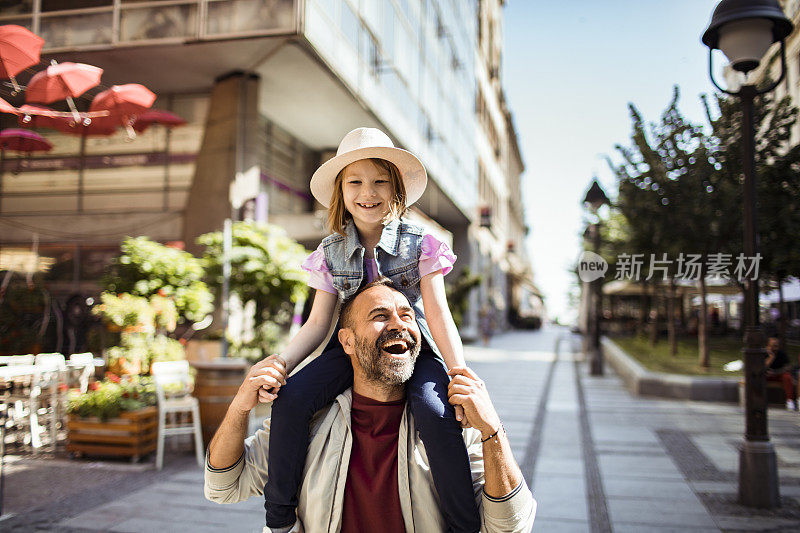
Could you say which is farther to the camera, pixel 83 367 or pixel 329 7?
pixel 329 7

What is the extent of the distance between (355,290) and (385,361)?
404 mm

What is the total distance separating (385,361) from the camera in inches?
90.3

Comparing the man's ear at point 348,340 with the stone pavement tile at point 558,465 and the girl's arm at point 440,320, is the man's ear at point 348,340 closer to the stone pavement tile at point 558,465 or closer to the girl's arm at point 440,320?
the girl's arm at point 440,320

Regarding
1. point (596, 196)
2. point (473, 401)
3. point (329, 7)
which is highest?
point (329, 7)

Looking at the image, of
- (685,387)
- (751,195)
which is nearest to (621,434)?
(685,387)

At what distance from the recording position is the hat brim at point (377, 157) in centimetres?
265

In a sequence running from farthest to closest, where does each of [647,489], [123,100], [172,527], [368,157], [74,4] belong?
[74,4]
[647,489]
[172,527]
[123,100]
[368,157]

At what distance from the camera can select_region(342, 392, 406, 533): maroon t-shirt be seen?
2.30 metres

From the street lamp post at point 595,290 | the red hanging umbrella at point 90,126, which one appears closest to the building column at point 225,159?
the street lamp post at point 595,290

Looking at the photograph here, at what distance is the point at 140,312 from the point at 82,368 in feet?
3.51

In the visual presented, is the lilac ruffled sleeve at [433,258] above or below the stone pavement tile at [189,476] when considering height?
above

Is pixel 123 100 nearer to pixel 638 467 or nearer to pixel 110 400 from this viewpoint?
pixel 110 400

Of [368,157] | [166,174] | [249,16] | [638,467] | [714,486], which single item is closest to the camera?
[368,157]

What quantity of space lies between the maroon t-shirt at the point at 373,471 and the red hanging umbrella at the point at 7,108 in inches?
83.9
